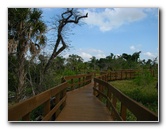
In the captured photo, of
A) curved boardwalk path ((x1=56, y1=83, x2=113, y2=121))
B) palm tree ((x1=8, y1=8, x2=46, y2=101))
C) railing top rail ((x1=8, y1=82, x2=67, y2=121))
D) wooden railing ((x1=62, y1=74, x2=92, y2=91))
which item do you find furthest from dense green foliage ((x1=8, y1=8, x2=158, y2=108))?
railing top rail ((x1=8, y1=82, x2=67, y2=121))

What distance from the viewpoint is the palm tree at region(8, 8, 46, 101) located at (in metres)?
6.13

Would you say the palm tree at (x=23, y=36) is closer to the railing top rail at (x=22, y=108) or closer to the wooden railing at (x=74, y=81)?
the wooden railing at (x=74, y=81)

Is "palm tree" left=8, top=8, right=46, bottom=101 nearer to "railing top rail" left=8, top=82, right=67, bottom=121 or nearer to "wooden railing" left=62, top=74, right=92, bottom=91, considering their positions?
"wooden railing" left=62, top=74, right=92, bottom=91

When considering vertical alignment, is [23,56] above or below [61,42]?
below

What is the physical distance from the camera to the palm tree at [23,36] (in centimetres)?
613

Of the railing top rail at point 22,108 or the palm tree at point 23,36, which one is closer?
the railing top rail at point 22,108

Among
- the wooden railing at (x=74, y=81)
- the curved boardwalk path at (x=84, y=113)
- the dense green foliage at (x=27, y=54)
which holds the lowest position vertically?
the curved boardwalk path at (x=84, y=113)

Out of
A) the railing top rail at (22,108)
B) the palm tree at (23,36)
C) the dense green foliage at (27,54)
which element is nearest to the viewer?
the railing top rail at (22,108)

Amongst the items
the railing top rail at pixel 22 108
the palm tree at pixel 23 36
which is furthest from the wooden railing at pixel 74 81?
the railing top rail at pixel 22 108

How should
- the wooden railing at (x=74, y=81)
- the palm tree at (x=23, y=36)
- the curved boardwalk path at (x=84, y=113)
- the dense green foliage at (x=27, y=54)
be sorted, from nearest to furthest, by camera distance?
the curved boardwalk path at (x=84, y=113) → the dense green foliage at (x=27, y=54) → the palm tree at (x=23, y=36) → the wooden railing at (x=74, y=81)

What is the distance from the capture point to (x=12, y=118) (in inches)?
104
